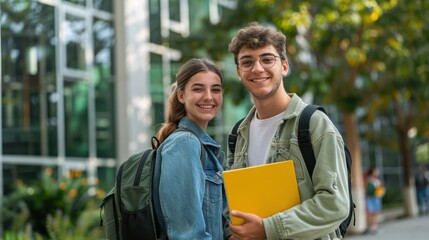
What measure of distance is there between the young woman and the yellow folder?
15cm

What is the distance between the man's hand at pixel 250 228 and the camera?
3.23 m

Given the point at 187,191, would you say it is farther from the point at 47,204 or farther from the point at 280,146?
the point at 47,204

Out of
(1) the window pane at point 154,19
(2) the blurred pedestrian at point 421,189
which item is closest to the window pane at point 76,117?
(1) the window pane at point 154,19

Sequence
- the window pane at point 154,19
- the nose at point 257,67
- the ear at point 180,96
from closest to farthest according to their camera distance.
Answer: the nose at point 257,67
the ear at point 180,96
the window pane at point 154,19

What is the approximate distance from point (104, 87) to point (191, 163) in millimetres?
15708

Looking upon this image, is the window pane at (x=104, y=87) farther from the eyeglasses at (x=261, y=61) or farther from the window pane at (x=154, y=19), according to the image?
the eyeglasses at (x=261, y=61)

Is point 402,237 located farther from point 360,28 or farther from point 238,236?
point 238,236

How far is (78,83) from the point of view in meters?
18.0

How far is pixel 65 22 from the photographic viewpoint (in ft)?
57.5

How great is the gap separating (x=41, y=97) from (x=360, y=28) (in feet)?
22.6

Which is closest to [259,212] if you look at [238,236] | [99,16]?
[238,236]

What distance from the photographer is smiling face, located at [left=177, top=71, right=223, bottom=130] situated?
11.8 ft

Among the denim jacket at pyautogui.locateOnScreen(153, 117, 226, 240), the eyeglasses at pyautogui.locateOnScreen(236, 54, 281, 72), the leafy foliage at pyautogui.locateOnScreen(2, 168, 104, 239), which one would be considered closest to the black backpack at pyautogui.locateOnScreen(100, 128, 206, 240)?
the denim jacket at pyautogui.locateOnScreen(153, 117, 226, 240)

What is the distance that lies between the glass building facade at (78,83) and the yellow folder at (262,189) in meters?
12.8
